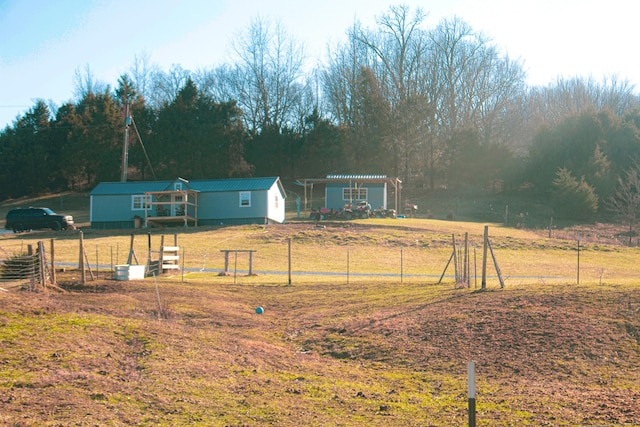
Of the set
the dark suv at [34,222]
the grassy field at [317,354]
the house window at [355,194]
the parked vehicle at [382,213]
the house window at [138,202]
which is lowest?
the grassy field at [317,354]

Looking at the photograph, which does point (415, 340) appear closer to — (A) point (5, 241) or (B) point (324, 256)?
(B) point (324, 256)

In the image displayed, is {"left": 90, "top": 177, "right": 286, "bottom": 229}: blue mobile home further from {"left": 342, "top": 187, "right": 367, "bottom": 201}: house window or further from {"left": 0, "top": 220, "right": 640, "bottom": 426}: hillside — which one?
{"left": 0, "top": 220, "right": 640, "bottom": 426}: hillside

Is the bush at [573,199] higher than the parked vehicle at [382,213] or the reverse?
higher

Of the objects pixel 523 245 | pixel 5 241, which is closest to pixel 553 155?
pixel 523 245

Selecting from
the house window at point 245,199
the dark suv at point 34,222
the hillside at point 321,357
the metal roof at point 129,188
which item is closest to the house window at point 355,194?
the house window at point 245,199

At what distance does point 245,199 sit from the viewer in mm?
52219

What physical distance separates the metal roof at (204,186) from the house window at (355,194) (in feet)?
24.2

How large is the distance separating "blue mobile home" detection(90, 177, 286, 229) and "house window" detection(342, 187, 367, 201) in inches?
258

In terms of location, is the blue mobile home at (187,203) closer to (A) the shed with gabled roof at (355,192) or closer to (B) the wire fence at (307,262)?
(A) the shed with gabled roof at (355,192)

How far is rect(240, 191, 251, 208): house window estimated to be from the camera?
171 ft

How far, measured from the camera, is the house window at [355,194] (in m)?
59.0

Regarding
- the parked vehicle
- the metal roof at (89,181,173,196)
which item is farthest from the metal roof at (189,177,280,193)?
the parked vehicle

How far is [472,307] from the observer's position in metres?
16.1

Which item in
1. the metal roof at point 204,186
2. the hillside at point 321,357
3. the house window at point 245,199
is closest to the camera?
the hillside at point 321,357
